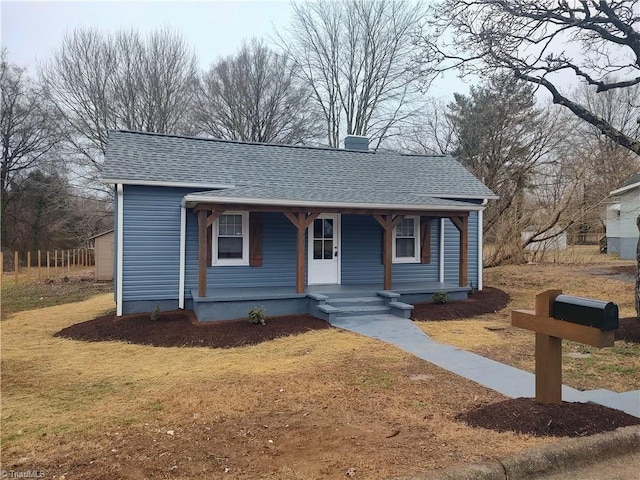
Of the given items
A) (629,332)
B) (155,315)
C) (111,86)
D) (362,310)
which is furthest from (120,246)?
(111,86)

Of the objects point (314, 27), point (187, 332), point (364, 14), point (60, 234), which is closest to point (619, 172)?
point (364, 14)

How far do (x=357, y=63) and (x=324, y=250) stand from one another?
64.9ft

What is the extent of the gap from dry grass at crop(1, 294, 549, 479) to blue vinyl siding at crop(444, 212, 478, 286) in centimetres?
660

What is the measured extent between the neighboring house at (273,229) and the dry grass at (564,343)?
158cm

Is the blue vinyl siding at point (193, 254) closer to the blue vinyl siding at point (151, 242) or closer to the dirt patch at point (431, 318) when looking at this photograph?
the blue vinyl siding at point (151, 242)

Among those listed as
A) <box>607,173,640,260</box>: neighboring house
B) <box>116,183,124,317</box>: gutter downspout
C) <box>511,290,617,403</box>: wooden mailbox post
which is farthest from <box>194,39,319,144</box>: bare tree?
<box>511,290,617,403</box>: wooden mailbox post

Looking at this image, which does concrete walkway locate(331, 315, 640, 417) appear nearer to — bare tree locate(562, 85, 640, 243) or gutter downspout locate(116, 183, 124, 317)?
gutter downspout locate(116, 183, 124, 317)

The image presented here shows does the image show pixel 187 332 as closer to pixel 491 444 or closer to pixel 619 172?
pixel 491 444

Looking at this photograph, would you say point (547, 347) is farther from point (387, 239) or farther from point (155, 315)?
point (155, 315)

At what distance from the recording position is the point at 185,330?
8.59 m

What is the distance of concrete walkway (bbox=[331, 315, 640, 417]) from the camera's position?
4.64 metres

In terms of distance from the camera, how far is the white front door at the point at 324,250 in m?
11.7

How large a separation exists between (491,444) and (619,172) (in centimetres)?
2585

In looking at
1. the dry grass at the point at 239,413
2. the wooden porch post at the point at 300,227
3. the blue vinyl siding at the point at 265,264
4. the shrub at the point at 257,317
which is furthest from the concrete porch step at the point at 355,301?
the dry grass at the point at 239,413
